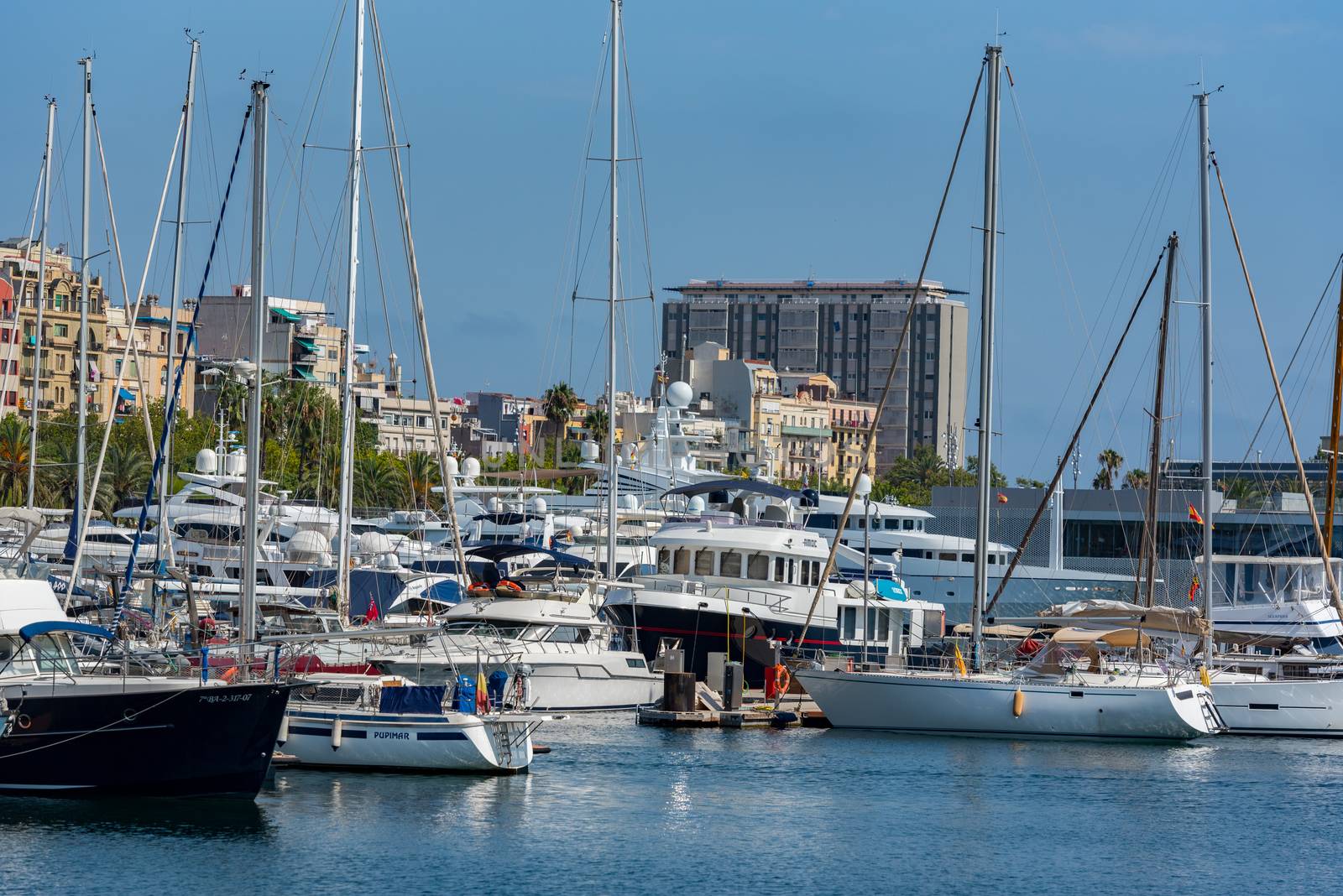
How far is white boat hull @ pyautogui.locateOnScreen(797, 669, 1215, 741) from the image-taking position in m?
40.9

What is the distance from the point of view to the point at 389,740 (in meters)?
32.3

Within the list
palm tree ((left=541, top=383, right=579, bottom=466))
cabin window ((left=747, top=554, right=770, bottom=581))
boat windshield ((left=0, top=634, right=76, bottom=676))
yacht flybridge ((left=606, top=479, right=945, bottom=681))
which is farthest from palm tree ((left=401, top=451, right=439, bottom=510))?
boat windshield ((left=0, top=634, right=76, bottom=676))

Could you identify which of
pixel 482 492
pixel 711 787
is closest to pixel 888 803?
pixel 711 787

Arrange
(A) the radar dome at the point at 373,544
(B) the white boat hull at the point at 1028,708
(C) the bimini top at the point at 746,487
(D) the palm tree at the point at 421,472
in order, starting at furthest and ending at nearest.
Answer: (D) the palm tree at the point at 421,472 < (A) the radar dome at the point at 373,544 < (C) the bimini top at the point at 746,487 < (B) the white boat hull at the point at 1028,708

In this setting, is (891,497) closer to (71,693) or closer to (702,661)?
(702,661)

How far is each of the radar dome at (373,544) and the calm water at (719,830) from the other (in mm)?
22207

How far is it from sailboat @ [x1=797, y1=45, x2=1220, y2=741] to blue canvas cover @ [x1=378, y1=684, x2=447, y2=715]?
12.5 meters

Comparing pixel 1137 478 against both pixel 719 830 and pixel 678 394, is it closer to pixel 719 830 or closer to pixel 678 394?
pixel 678 394

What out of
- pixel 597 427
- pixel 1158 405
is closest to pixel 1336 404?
pixel 1158 405

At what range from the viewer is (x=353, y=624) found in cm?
4419

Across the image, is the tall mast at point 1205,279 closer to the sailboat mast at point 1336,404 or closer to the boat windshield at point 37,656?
the sailboat mast at point 1336,404

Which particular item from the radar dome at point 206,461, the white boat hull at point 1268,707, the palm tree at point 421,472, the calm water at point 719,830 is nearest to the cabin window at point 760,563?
the calm water at point 719,830

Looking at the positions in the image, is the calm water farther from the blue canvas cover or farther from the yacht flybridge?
the yacht flybridge

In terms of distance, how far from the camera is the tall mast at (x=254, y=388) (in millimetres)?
29672
